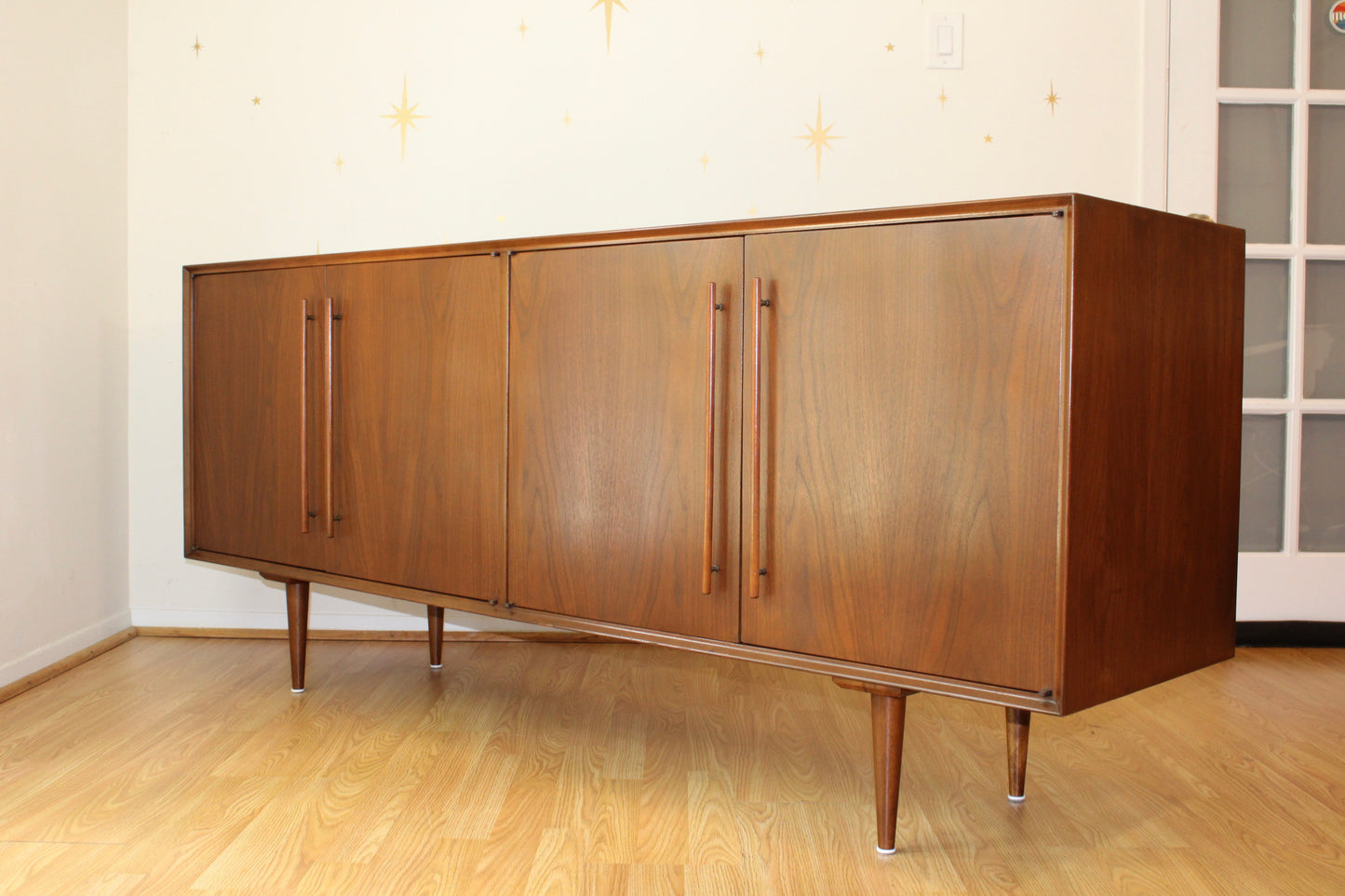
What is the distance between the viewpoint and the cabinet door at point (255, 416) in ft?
5.80

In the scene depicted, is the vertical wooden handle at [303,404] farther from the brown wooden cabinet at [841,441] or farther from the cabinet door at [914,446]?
the cabinet door at [914,446]

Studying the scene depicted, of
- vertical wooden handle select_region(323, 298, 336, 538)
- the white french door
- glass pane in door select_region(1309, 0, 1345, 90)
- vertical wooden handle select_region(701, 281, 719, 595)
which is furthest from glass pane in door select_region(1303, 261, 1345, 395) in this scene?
vertical wooden handle select_region(323, 298, 336, 538)

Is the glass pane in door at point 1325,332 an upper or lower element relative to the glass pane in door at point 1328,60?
lower

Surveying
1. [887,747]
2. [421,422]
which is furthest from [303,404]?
[887,747]

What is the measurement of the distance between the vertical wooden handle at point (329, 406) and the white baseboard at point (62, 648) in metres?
0.77

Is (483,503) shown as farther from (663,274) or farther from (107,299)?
(107,299)

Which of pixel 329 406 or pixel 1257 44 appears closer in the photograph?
pixel 329 406

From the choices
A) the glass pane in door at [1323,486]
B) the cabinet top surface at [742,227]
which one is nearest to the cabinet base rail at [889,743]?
the cabinet top surface at [742,227]

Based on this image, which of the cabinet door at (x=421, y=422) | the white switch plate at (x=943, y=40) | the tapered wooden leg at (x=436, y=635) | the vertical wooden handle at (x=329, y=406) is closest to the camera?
the cabinet door at (x=421, y=422)

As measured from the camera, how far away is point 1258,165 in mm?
2369

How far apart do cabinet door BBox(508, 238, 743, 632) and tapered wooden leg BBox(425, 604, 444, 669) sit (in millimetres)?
636

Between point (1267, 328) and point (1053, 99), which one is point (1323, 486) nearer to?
point (1267, 328)

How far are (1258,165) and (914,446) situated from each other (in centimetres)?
172

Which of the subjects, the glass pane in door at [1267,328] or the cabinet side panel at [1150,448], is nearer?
the cabinet side panel at [1150,448]
